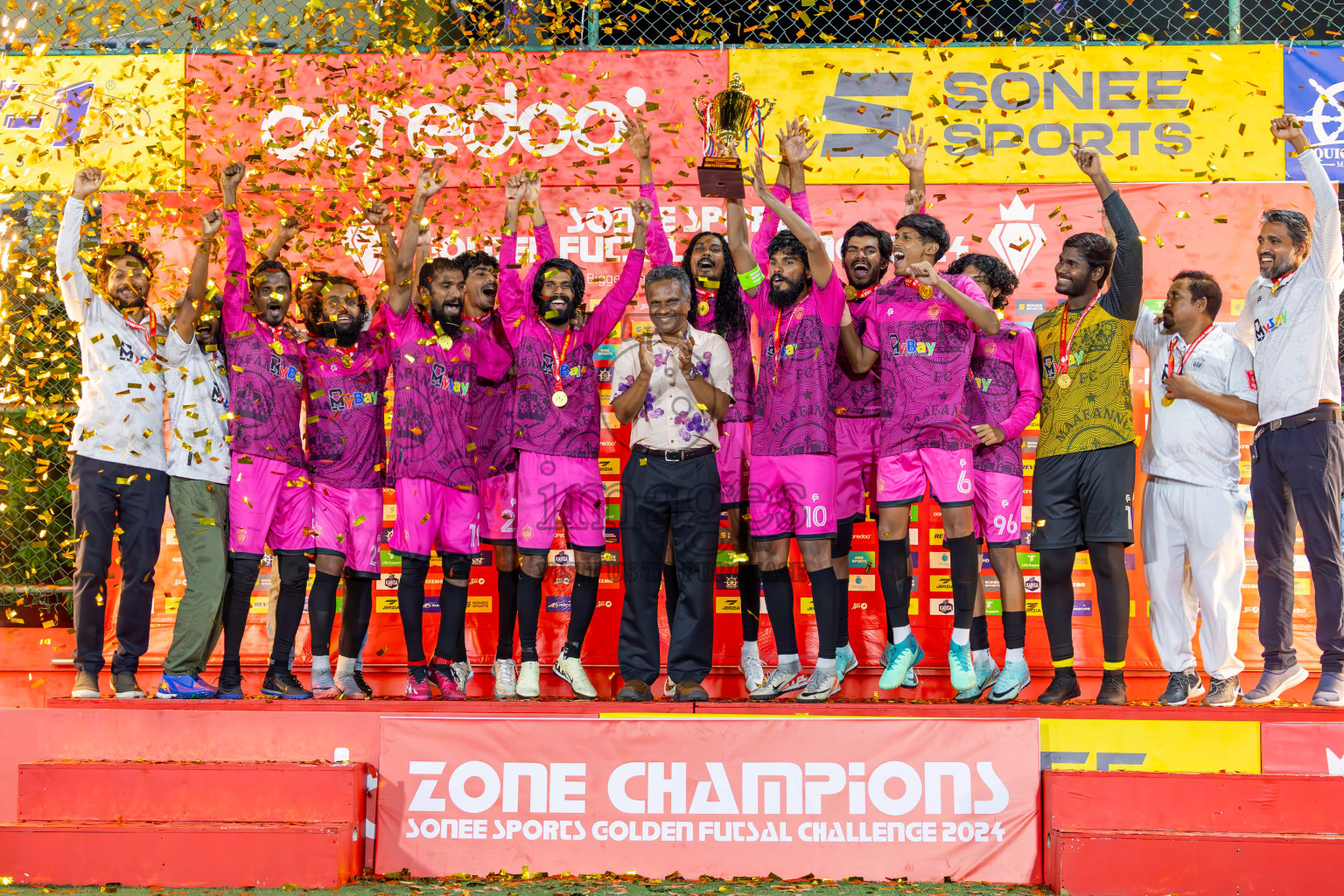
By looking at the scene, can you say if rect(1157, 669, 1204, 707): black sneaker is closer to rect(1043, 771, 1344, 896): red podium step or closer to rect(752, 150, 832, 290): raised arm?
rect(1043, 771, 1344, 896): red podium step

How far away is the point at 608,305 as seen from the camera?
5.24m

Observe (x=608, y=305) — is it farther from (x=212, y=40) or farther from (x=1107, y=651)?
(x=212, y=40)

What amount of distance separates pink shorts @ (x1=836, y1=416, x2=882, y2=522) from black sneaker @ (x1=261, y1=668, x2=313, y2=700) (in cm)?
274

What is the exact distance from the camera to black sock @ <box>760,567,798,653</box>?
16.3 feet

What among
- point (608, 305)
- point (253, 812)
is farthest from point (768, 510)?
point (253, 812)

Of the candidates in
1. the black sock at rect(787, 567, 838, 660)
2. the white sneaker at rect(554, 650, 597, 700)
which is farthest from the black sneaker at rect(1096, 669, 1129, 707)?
the white sneaker at rect(554, 650, 597, 700)

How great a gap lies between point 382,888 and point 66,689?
3.63 metres

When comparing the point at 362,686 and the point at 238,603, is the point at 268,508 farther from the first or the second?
the point at 362,686

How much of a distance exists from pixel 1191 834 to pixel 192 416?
15.2 ft

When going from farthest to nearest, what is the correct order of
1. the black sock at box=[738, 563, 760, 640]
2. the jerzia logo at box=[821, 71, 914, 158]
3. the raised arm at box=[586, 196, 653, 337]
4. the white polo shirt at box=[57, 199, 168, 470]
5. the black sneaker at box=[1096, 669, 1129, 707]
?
the jerzia logo at box=[821, 71, 914, 158] → the black sock at box=[738, 563, 760, 640] → the raised arm at box=[586, 196, 653, 337] → the white polo shirt at box=[57, 199, 168, 470] → the black sneaker at box=[1096, 669, 1129, 707]

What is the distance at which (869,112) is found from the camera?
642 cm

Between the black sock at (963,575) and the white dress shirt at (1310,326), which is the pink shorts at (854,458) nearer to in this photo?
the black sock at (963,575)

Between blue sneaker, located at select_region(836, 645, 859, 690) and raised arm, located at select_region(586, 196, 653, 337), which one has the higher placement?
raised arm, located at select_region(586, 196, 653, 337)

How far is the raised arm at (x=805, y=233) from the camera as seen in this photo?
4832 mm
